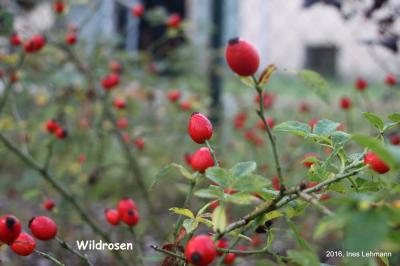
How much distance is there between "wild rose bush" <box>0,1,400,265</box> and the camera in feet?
1.76

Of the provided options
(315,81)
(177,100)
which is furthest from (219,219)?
(177,100)

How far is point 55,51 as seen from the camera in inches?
98.4

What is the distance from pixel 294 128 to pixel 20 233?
0.37 meters

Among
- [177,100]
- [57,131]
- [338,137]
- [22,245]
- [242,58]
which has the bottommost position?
[177,100]

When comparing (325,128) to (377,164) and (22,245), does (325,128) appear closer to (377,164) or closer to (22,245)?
(377,164)

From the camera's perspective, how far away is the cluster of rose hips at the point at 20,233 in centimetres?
68

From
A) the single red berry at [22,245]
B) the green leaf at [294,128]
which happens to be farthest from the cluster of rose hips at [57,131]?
the green leaf at [294,128]

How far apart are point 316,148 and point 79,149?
1.02 metres

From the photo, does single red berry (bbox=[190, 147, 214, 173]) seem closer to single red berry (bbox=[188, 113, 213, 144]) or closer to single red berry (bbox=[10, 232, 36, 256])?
single red berry (bbox=[188, 113, 213, 144])

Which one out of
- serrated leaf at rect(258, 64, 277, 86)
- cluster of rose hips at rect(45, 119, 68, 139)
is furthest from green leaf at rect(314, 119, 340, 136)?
cluster of rose hips at rect(45, 119, 68, 139)

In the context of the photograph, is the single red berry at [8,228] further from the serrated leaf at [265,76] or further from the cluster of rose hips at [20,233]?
the serrated leaf at [265,76]

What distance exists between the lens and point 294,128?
25.7 inches

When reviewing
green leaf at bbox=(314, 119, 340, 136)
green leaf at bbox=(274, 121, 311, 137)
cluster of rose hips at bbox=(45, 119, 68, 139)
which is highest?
green leaf at bbox=(274, 121, 311, 137)

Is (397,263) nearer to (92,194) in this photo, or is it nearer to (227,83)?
(92,194)
